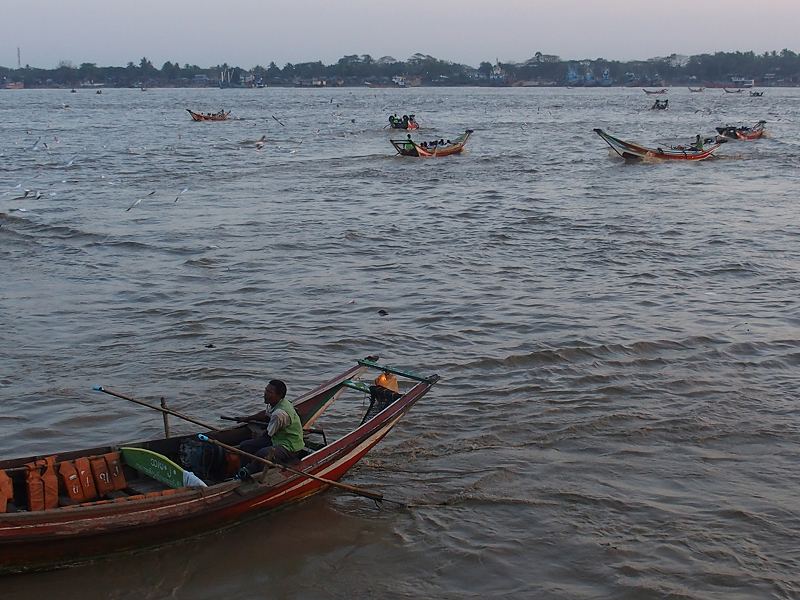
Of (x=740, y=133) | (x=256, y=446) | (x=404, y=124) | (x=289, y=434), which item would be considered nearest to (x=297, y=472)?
(x=289, y=434)

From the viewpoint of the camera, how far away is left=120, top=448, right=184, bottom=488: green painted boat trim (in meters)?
6.70

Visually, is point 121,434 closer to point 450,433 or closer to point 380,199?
point 450,433

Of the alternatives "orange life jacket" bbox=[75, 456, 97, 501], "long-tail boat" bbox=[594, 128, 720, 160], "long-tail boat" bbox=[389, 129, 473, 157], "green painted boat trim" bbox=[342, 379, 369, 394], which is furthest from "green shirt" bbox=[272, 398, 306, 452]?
"long-tail boat" bbox=[389, 129, 473, 157]

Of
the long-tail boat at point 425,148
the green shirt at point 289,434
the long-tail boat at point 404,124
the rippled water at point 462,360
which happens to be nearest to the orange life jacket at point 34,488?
the rippled water at point 462,360

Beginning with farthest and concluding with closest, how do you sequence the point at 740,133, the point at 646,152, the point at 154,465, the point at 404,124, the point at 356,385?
the point at 404,124
the point at 740,133
the point at 646,152
the point at 356,385
the point at 154,465

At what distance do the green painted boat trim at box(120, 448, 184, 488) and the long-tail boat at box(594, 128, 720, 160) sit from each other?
85.6 feet

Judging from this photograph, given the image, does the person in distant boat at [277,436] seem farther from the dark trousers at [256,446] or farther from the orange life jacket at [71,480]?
the orange life jacket at [71,480]

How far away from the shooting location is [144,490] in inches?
270

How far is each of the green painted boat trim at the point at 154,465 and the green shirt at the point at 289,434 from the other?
2.76ft

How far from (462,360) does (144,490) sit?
16.0ft

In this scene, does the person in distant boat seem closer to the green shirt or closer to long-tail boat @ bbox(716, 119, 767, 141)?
the green shirt

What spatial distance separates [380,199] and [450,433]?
607 inches

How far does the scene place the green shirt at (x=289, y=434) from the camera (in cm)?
719

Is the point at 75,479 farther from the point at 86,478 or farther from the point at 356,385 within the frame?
the point at 356,385
